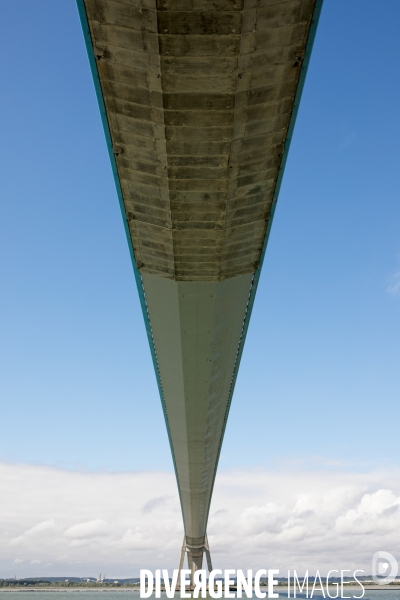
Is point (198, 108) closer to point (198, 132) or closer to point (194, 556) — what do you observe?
point (198, 132)

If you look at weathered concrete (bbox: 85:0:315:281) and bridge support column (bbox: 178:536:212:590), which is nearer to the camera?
weathered concrete (bbox: 85:0:315:281)

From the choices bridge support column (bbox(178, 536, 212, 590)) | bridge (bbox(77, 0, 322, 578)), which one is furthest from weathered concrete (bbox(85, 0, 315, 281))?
bridge support column (bbox(178, 536, 212, 590))

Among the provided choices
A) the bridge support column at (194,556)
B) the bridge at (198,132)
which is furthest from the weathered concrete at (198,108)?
the bridge support column at (194,556)

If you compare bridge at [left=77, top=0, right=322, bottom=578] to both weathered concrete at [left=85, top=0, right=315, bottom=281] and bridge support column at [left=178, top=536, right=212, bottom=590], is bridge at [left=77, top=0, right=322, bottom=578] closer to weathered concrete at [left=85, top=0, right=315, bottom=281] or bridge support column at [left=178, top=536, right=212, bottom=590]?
weathered concrete at [left=85, top=0, right=315, bottom=281]

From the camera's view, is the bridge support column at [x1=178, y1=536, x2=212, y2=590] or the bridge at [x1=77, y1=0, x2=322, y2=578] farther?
the bridge support column at [x1=178, y1=536, x2=212, y2=590]

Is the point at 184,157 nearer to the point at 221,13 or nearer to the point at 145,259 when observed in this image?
the point at 221,13

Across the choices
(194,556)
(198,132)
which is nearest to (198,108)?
(198,132)

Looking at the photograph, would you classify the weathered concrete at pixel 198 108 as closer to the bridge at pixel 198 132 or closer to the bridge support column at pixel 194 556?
the bridge at pixel 198 132

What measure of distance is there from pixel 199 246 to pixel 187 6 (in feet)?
21.9

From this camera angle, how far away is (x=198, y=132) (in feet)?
35.4

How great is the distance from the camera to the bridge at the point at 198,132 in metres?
8.85

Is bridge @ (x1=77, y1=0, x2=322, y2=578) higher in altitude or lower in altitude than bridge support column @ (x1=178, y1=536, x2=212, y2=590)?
higher

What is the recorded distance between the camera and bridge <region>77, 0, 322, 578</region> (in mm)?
8852

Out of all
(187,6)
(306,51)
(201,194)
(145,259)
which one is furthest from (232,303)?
(187,6)
